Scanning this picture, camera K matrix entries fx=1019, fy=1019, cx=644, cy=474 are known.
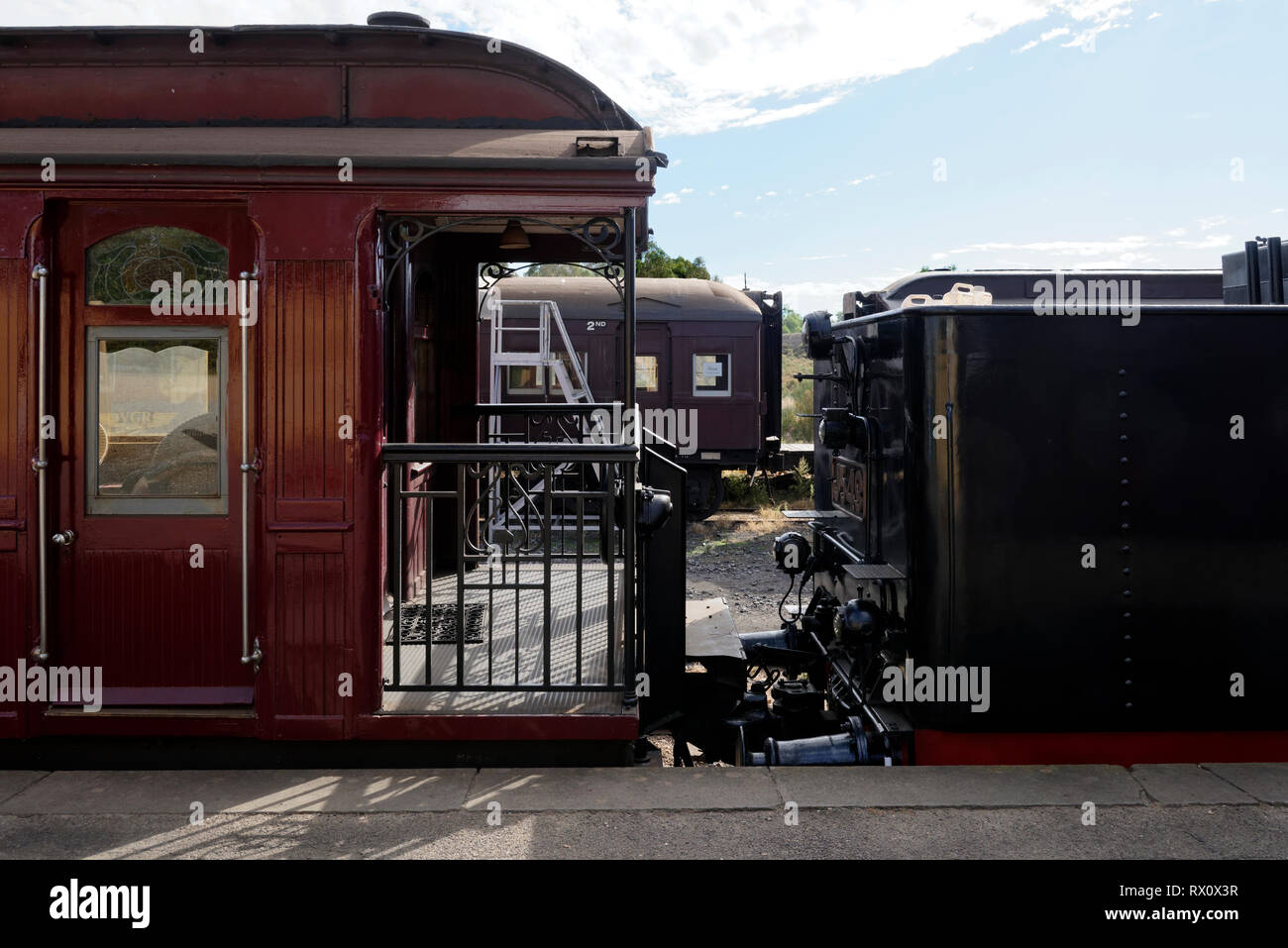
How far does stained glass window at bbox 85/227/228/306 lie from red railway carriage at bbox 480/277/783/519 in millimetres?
10995

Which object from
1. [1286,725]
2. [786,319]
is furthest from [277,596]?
[786,319]

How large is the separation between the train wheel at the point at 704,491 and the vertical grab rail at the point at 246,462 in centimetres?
1201

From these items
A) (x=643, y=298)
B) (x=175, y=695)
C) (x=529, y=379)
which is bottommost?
(x=175, y=695)

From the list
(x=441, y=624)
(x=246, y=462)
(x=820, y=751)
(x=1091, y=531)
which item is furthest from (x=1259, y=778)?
(x=246, y=462)

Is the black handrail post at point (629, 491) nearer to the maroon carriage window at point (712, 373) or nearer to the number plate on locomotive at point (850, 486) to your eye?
the number plate on locomotive at point (850, 486)

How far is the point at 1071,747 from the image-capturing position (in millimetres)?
4746

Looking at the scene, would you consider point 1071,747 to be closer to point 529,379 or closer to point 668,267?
point 529,379

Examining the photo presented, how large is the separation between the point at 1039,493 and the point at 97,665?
4430 millimetres

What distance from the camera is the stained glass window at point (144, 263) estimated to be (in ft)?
15.4

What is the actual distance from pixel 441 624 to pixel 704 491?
423 inches

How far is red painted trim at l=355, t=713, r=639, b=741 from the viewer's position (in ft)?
15.3

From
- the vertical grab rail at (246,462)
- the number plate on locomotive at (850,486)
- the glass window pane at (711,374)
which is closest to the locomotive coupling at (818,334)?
the number plate on locomotive at (850,486)

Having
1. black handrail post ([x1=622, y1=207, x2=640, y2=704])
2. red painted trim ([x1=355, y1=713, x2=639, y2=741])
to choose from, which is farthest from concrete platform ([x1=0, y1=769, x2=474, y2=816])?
black handrail post ([x1=622, y1=207, x2=640, y2=704])

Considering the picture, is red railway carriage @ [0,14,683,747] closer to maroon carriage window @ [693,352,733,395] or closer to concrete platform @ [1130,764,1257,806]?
concrete platform @ [1130,764,1257,806]
